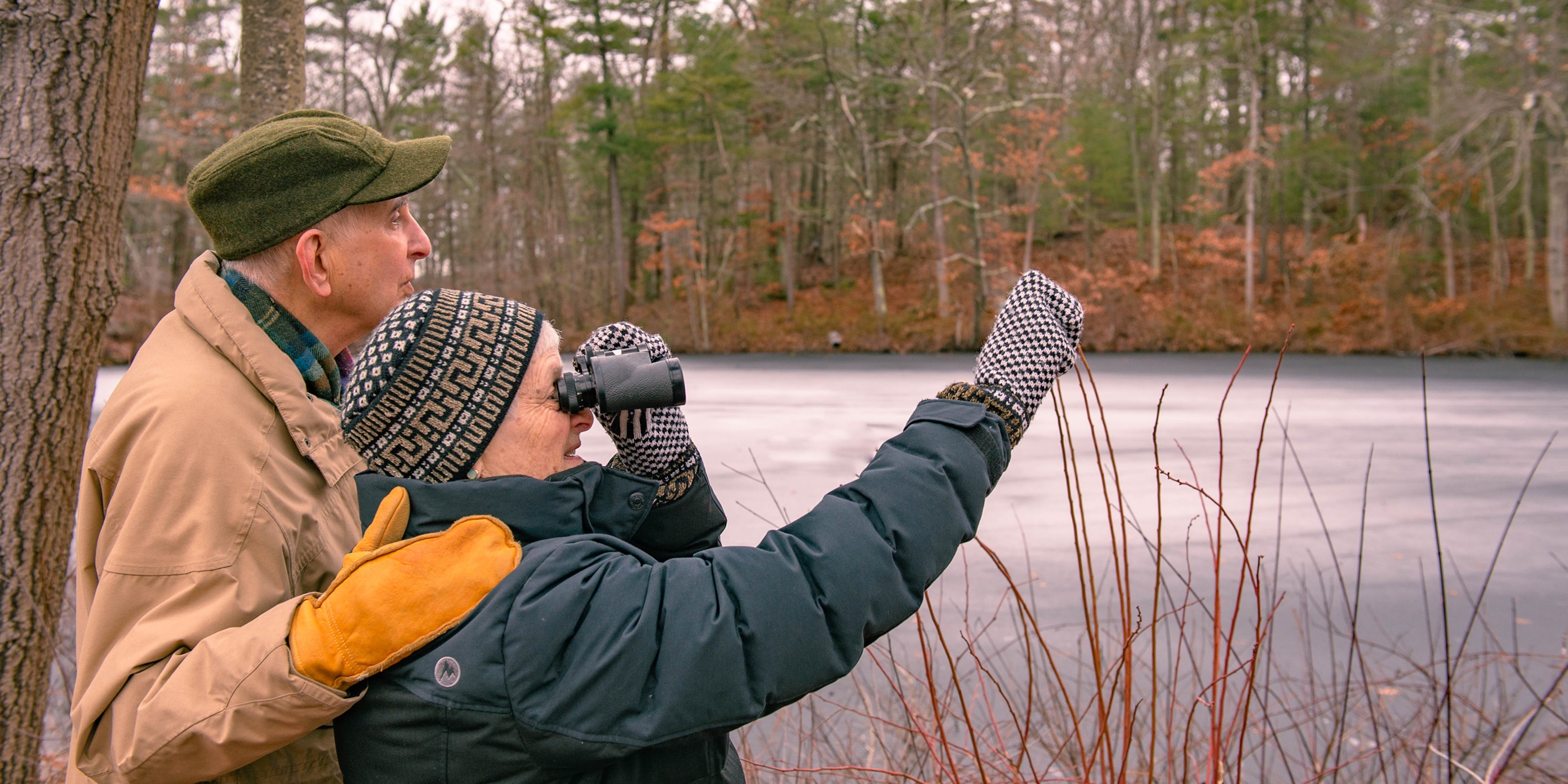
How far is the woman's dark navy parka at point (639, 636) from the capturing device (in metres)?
1.03

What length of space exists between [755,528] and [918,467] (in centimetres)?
506

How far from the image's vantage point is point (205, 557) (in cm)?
115

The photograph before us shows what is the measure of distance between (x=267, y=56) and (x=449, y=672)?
380 centimetres

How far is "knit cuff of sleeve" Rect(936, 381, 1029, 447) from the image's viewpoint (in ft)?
4.11

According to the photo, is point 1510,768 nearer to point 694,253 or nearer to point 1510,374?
point 1510,374

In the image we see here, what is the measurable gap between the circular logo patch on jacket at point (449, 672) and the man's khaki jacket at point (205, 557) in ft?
0.38

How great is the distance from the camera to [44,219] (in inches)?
80.5

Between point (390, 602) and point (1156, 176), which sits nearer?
point (390, 602)

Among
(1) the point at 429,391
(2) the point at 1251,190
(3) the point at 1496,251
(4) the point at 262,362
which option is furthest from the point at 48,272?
(3) the point at 1496,251

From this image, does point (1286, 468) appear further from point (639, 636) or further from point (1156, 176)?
point (1156, 176)

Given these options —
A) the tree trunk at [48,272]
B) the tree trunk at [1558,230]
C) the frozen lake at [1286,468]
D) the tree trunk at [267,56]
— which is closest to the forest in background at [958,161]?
the tree trunk at [1558,230]

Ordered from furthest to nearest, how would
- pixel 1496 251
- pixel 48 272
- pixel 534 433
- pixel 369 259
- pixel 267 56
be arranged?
pixel 1496 251, pixel 267 56, pixel 48 272, pixel 369 259, pixel 534 433

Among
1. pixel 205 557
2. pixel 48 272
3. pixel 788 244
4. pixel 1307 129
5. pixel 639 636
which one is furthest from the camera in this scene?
pixel 788 244

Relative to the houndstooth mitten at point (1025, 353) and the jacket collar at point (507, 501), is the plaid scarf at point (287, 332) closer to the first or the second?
the jacket collar at point (507, 501)
